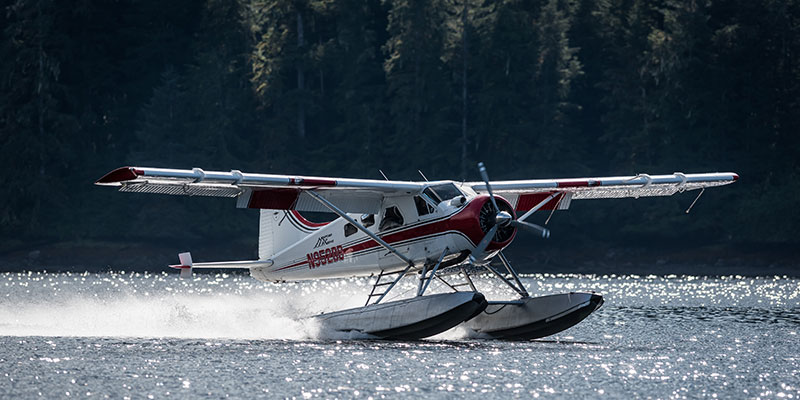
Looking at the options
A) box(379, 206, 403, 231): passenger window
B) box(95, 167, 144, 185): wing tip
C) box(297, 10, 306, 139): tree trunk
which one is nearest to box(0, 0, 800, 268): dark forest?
box(297, 10, 306, 139): tree trunk

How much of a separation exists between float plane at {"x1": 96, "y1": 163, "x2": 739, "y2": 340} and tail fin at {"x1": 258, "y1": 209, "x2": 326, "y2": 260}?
1.89 ft

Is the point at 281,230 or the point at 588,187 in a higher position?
the point at 588,187

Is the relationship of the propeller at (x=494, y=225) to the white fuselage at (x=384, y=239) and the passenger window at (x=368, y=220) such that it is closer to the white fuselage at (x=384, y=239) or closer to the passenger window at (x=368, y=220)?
the white fuselage at (x=384, y=239)

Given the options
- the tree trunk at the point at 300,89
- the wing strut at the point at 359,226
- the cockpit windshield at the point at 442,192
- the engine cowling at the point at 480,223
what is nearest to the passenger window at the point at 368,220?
the wing strut at the point at 359,226

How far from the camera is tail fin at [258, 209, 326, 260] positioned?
23.3 meters

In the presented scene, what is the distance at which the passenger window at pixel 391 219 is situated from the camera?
20.9m

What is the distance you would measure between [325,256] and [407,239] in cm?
242

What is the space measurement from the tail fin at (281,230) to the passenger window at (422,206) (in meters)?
3.07

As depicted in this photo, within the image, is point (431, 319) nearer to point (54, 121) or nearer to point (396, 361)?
point (396, 361)

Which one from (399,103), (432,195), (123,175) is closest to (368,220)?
(432,195)

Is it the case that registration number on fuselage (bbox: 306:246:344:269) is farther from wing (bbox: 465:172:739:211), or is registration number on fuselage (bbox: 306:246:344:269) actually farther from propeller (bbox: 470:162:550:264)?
propeller (bbox: 470:162:550:264)

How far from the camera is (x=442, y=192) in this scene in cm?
2047

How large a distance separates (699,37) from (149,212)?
28.7 metres

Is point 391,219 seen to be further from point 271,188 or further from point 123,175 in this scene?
point 123,175
